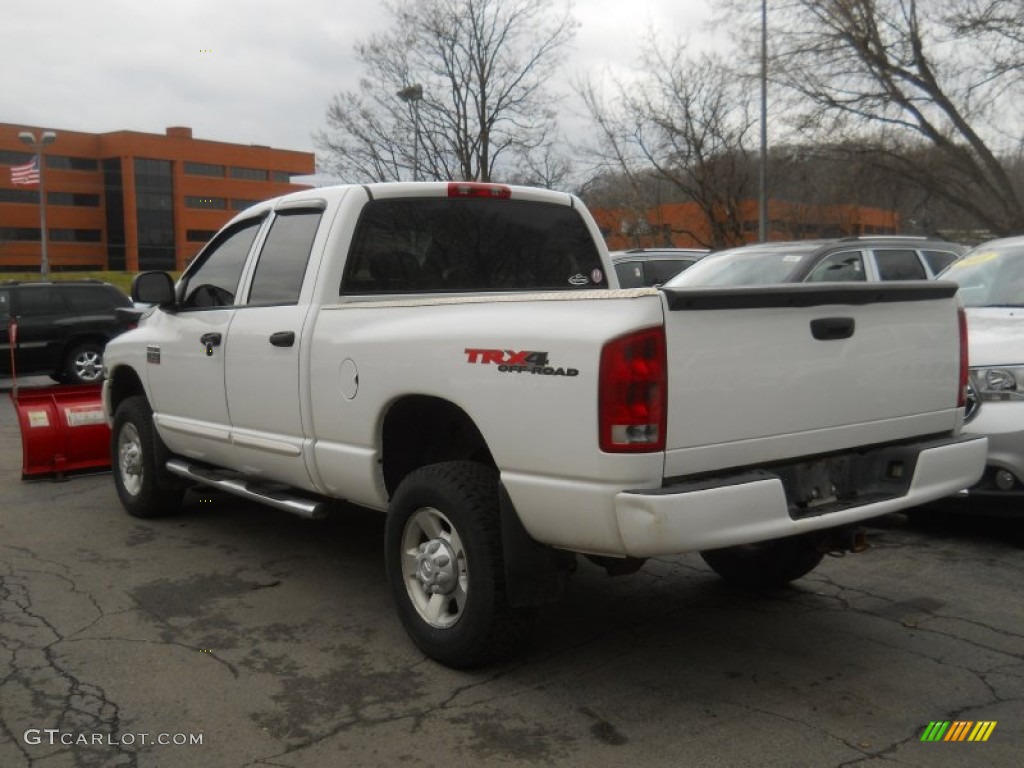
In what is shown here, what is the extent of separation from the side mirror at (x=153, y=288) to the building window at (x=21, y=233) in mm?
69429

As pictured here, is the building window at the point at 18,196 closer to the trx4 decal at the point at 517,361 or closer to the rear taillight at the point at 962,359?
the trx4 decal at the point at 517,361

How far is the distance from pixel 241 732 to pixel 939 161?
2840 cm

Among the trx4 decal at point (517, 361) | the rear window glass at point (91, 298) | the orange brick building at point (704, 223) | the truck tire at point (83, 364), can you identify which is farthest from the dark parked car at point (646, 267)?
the orange brick building at point (704, 223)

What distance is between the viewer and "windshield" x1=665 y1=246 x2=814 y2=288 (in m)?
8.95

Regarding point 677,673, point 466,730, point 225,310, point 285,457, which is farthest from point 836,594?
point 225,310

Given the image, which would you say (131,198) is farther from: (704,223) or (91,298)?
(91,298)

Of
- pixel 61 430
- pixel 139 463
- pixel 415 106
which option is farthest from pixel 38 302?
pixel 415 106

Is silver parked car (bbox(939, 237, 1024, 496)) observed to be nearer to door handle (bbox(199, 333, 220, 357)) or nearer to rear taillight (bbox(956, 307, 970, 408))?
rear taillight (bbox(956, 307, 970, 408))

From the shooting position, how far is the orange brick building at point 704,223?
1272 inches

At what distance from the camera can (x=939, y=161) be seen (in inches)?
1096

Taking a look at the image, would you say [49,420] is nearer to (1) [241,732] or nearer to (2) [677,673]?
(1) [241,732]

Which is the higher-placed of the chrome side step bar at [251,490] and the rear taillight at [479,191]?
the rear taillight at [479,191]

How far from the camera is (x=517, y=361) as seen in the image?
3594 mm

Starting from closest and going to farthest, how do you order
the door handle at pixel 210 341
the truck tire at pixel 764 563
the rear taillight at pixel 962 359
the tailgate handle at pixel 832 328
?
the tailgate handle at pixel 832 328 < the rear taillight at pixel 962 359 < the truck tire at pixel 764 563 < the door handle at pixel 210 341
